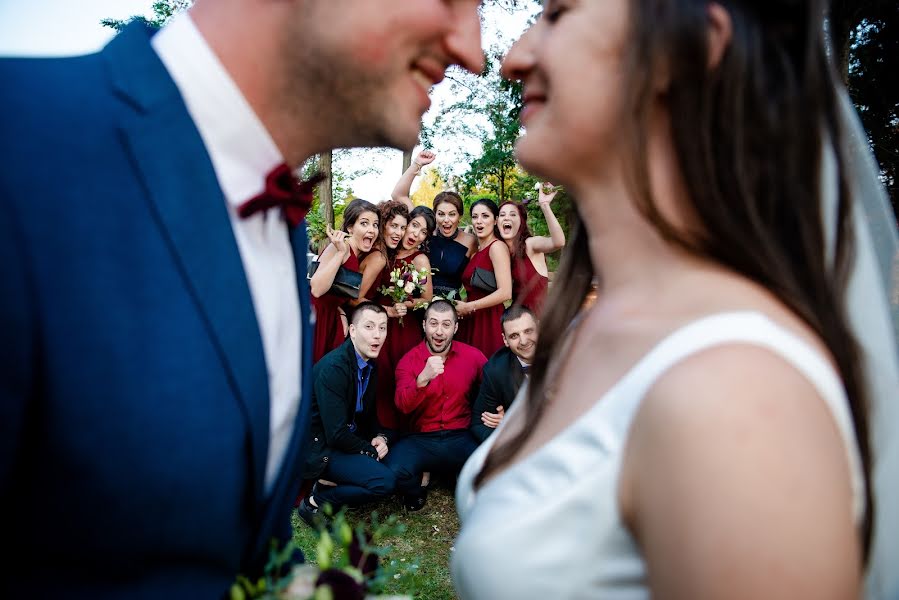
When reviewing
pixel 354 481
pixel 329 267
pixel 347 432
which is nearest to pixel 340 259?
pixel 329 267

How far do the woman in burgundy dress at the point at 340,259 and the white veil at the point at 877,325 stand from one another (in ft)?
17.4

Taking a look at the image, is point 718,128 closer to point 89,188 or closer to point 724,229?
point 724,229

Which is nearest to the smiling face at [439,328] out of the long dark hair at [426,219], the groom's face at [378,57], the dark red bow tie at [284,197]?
the long dark hair at [426,219]

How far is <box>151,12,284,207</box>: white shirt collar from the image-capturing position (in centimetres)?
146

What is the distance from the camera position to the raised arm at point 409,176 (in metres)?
7.70

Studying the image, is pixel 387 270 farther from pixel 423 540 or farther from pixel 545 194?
pixel 423 540

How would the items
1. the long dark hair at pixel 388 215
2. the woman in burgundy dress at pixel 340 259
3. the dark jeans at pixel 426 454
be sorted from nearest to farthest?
the dark jeans at pixel 426 454
the woman in burgundy dress at pixel 340 259
the long dark hair at pixel 388 215

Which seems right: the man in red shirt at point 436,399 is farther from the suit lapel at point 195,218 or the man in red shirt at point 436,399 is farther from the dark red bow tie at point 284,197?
the suit lapel at point 195,218

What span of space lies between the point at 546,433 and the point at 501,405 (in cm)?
477

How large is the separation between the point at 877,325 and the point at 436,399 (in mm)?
4996

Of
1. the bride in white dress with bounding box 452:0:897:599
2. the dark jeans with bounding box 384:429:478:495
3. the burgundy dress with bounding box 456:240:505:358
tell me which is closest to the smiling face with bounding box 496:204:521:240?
the burgundy dress with bounding box 456:240:505:358

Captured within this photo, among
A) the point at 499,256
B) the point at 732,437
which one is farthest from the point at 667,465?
the point at 499,256

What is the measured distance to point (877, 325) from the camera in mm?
1537

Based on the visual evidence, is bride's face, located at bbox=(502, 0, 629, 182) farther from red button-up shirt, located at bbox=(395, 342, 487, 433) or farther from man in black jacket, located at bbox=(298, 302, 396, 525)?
red button-up shirt, located at bbox=(395, 342, 487, 433)
